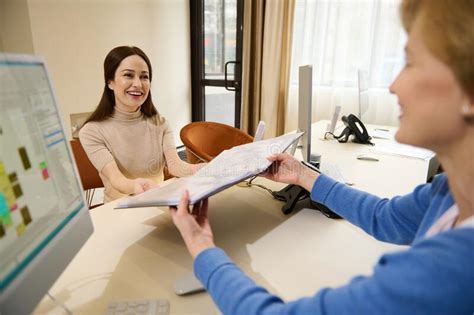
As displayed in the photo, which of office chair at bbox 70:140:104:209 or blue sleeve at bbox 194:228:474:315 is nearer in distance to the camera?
blue sleeve at bbox 194:228:474:315

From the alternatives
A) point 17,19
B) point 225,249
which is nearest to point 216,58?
point 17,19

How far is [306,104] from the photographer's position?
1207 millimetres

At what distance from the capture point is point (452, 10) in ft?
1.27

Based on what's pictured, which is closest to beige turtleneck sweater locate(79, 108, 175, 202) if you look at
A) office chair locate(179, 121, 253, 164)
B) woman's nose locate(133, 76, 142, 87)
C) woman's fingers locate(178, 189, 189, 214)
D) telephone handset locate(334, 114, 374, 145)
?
woman's nose locate(133, 76, 142, 87)

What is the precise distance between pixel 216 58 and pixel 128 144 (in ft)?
8.39

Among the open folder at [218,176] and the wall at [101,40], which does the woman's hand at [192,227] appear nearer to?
the open folder at [218,176]

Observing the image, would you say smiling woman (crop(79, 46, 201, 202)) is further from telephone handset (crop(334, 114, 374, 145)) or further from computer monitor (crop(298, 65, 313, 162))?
telephone handset (crop(334, 114, 374, 145))

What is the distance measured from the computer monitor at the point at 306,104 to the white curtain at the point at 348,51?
169 centimetres

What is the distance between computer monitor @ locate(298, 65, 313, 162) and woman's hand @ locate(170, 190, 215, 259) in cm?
68

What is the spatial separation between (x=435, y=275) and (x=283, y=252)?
455 mm

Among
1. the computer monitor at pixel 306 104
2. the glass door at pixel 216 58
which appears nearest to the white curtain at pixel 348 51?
the glass door at pixel 216 58

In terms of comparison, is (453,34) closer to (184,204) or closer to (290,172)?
(184,204)

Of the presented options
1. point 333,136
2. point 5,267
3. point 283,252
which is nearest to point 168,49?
point 333,136

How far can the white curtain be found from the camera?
2.86m
